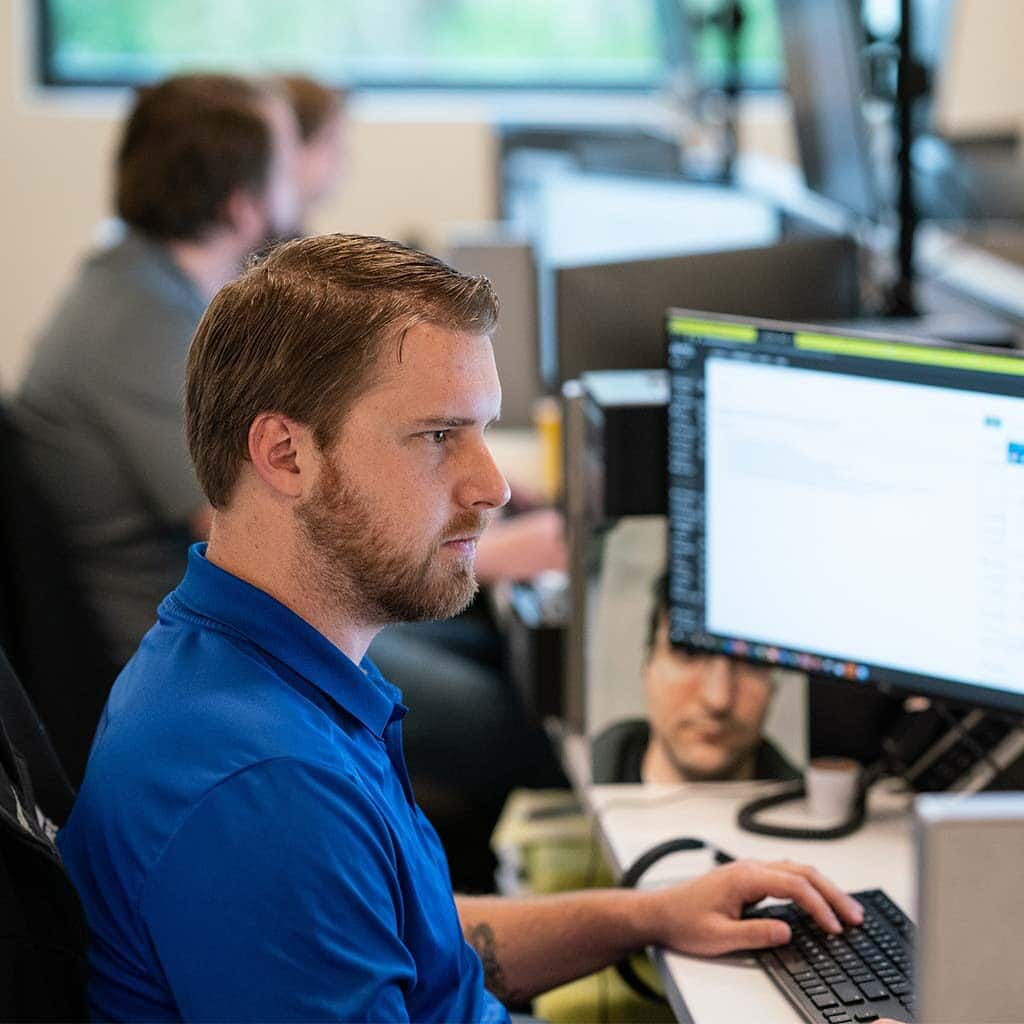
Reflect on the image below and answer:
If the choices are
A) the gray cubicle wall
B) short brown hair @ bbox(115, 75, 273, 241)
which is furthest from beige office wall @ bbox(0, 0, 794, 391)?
short brown hair @ bbox(115, 75, 273, 241)

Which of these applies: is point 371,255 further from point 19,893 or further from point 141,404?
point 141,404

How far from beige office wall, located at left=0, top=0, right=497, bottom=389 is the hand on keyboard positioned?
3.97 metres

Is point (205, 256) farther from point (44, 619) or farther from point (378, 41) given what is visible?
point (378, 41)

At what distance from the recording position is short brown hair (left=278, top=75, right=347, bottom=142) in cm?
404

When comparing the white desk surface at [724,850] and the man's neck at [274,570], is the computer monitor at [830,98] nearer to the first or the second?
the white desk surface at [724,850]

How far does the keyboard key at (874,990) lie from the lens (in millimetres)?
1245

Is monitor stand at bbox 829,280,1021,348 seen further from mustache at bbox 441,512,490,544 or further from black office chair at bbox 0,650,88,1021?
black office chair at bbox 0,650,88,1021

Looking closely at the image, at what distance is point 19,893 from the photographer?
41.4 inches

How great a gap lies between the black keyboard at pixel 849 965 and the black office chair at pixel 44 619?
1.04m

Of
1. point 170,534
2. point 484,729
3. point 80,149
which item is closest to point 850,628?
point 484,729

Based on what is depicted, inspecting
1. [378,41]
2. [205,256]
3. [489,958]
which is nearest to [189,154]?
[205,256]

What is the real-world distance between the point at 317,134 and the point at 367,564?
3.11m

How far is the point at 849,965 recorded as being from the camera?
1293 mm

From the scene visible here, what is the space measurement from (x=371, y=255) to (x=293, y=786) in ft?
1.25
